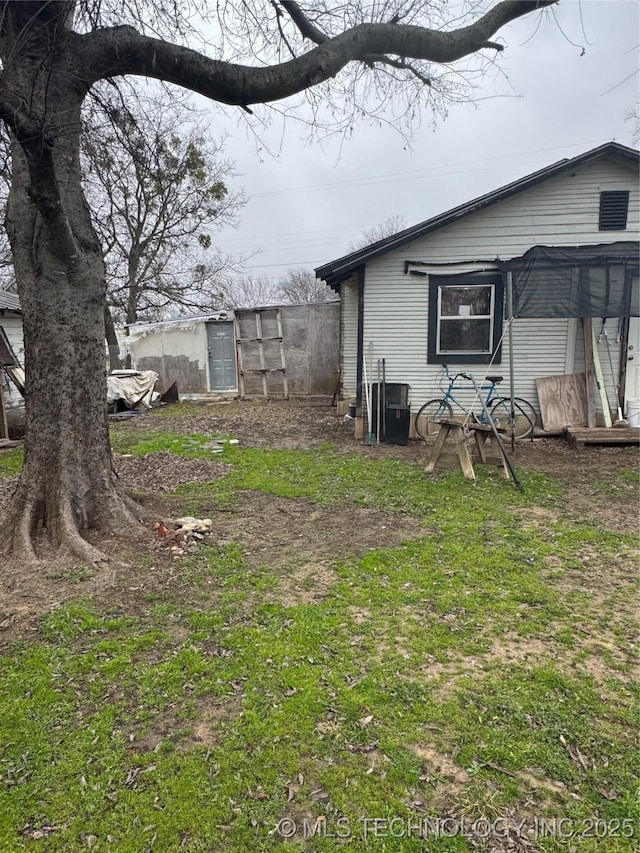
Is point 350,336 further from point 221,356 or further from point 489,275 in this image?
point 221,356

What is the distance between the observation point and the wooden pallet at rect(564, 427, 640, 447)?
7066 millimetres

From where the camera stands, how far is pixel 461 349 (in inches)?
314

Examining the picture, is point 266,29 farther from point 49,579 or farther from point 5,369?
point 5,369

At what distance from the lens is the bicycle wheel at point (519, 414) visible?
7820mm

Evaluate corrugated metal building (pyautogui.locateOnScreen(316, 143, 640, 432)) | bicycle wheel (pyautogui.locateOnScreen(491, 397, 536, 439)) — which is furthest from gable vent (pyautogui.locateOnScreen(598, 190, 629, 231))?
bicycle wheel (pyautogui.locateOnScreen(491, 397, 536, 439))

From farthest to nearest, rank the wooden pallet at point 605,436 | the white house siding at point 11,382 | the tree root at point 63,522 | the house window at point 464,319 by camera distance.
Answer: the white house siding at point 11,382 → the house window at point 464,319 → the wooden pallet at point 605,436 → the tree root at point 63,522

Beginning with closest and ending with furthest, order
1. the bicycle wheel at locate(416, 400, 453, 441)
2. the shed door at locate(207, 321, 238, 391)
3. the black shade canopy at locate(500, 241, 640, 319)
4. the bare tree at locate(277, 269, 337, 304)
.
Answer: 1. the black shade canopy at locate(500, 241, 640, 319)
2. the bicycle wheel at locate(416, 400, 453, 441)
3. the shed door at locate(207, 321, 238, 391)
4. the bare tree at locate(277, 269, 337, 304)

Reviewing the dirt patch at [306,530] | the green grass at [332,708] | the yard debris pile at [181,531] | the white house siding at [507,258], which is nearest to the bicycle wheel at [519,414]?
the white house siding at [507,258]

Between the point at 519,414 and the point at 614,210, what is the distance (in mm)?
3455

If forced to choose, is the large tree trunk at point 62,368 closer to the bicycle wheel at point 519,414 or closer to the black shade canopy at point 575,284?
the black shade canopy at point 575,284

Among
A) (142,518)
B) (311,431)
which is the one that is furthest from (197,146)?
(142,518)

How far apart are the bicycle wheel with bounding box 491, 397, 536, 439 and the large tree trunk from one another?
617 cm

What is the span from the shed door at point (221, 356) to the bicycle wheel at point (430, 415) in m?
6.51

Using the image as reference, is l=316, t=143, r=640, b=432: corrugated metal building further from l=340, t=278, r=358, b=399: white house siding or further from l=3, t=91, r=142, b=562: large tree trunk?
l=3, t=91, r=142, b=562: large tree trunk
